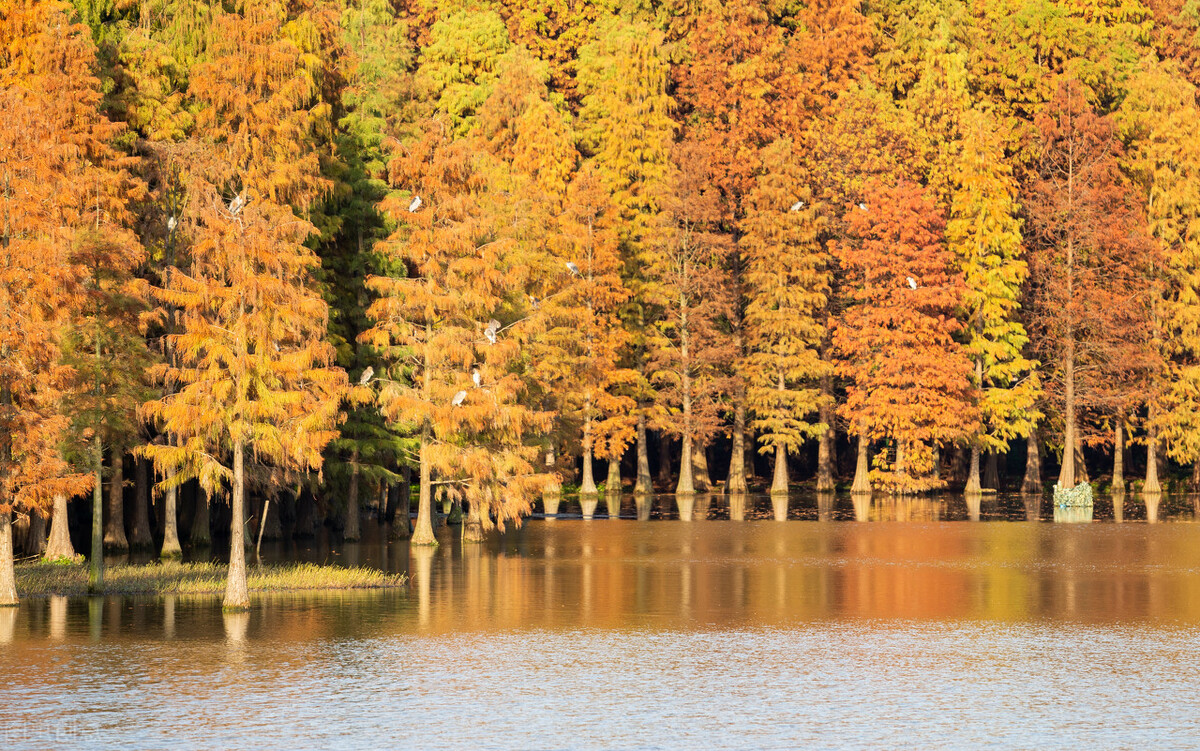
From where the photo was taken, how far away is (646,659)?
24.3 metres

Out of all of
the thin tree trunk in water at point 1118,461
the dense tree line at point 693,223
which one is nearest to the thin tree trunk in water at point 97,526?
the dense tree line at point 693,223

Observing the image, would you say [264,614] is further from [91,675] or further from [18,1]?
[18,1]

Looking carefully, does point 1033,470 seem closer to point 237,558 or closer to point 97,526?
point 237,558

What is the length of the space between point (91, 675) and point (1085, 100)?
65654mm

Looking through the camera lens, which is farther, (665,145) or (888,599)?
(665,145)

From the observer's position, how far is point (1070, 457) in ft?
237

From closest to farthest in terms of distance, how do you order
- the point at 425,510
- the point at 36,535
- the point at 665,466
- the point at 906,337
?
the point at 36,535 < the point at 425,510 < the point at 906,337 < the point at 665,466

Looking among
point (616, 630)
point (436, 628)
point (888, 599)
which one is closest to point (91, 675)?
point (436, 628)

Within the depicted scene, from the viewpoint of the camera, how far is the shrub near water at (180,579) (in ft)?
113

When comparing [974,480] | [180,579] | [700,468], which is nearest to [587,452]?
[700,468]

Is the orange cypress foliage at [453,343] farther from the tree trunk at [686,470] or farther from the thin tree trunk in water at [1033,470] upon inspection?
the thin tree trunk in water at [1033,470]

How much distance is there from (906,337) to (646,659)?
50.4 m

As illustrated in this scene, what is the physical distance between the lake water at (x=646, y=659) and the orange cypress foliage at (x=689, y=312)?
112 ft

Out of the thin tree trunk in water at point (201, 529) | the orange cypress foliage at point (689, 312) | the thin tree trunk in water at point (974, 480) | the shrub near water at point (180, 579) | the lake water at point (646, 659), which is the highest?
the orange cypress foliage at point (689, 312)
